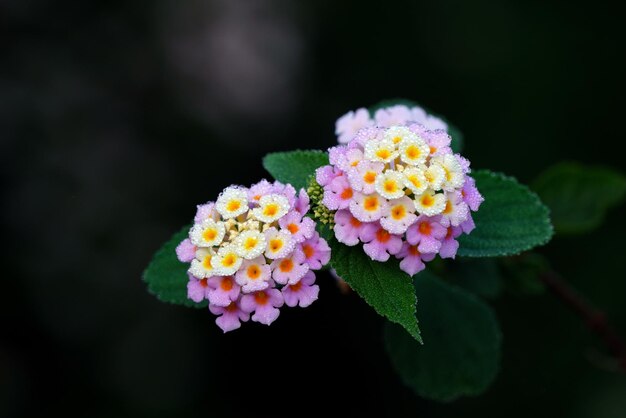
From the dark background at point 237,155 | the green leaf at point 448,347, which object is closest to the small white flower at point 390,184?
the green leaf at point 448,347

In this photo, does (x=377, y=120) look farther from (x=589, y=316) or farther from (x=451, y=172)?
(x=589, y=316)

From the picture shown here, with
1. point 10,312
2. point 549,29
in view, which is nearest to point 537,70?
point 549,29

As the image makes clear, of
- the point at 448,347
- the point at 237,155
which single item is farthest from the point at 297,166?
the point at 237,155

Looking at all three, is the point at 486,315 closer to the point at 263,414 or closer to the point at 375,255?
the point at 375,255

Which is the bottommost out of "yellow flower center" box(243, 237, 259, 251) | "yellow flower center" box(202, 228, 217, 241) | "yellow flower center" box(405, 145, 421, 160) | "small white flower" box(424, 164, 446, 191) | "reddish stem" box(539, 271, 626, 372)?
"reddish stem" box(539, 271, 626, 372)

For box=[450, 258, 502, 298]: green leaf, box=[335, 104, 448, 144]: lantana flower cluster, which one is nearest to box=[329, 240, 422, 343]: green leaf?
box=[335, 104, 448, 144]: lantana flower cluster

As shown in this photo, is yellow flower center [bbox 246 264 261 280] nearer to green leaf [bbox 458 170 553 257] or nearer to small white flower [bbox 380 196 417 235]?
small white flower [bbox 380 196 417 235]

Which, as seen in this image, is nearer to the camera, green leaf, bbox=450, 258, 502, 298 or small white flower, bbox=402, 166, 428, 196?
small white flower, bbox=402, 166, 428, 196

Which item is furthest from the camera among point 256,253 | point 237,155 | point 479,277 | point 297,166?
point 237,155
